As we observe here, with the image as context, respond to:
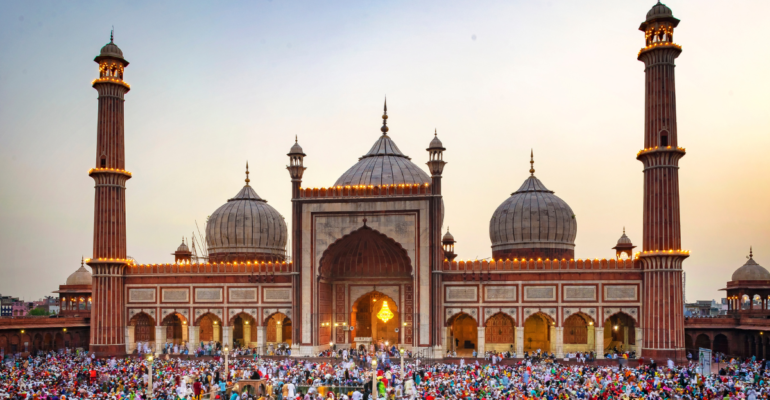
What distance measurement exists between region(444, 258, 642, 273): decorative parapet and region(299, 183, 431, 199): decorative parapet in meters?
4.12

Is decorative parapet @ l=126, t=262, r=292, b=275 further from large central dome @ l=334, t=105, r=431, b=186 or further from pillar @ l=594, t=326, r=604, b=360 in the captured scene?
pillar @ l=594, t=326, r=604, b=360

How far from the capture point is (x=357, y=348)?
41719 millimetres

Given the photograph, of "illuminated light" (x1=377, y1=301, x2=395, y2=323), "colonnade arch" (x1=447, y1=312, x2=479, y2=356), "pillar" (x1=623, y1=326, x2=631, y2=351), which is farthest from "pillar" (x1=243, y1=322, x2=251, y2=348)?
"pillar" (x1=623, y1=326, x2=631, y2=351)

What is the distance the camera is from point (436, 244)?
39500mm

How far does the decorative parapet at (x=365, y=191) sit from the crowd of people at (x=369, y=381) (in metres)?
8.88

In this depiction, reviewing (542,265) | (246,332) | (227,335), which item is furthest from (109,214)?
(542,265)

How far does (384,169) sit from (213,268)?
37.5 ft

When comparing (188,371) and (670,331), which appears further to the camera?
(670,331)

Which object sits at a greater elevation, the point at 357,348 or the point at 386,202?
the point at 386,202

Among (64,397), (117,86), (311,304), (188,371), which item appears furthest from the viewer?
(117,86)

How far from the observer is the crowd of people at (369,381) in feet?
82.5

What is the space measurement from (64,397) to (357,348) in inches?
776

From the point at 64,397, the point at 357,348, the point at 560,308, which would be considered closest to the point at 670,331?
the point at 560,308

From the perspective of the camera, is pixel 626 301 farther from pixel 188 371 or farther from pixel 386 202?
pixel 188 371
